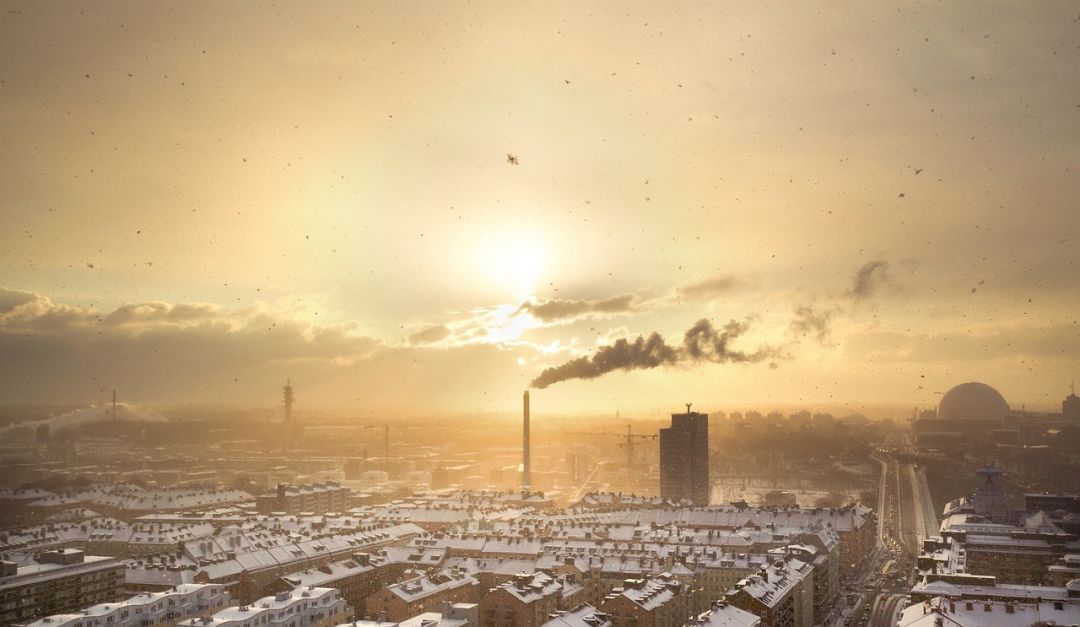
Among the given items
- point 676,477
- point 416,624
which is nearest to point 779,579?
point 416,624

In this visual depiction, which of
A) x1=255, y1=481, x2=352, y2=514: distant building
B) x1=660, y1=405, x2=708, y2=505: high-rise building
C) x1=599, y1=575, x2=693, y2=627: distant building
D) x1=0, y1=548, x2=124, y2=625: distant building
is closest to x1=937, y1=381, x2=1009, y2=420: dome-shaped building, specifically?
x1=660, y1=405, x2=708, y2=505: high-rise building

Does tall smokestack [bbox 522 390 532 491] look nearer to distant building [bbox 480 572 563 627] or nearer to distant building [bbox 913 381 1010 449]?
distant building [bbox 913 381 1010 449]

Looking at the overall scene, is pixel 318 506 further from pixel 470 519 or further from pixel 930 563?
pixel 930 563

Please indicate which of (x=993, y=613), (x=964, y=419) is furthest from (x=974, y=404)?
(x=993, y=613)

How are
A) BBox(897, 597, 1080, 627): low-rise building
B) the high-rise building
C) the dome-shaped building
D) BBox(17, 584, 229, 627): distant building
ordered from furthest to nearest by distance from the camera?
the dome-shaped building
the high-rise building
BBox(897, 597, 1080, 627): low-rise building
BBox(17, 584, 229, 627): distant building

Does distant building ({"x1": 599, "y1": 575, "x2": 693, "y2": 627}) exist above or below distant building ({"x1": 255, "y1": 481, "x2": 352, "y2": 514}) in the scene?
above
